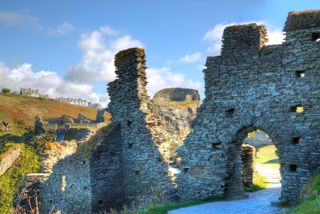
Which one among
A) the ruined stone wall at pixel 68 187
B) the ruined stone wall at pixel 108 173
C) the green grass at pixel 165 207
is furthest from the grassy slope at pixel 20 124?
the green grass at pixel 165 207

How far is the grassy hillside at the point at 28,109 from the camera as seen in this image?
6700 centimetres

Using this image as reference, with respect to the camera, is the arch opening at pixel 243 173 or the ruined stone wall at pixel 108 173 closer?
the arch opening at pixel 243 173

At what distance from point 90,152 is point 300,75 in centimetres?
935

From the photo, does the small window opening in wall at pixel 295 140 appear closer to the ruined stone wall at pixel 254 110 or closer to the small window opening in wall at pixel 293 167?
the ruined stone wall at pixel 254 110

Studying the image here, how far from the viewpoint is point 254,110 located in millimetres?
14391

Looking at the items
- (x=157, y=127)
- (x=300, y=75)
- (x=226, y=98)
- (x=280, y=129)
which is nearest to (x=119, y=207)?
(x=157, y=127)

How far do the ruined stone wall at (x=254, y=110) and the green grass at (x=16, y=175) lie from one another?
38.2 ft

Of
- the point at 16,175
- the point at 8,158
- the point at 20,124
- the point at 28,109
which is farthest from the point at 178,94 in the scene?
the point at 28,109

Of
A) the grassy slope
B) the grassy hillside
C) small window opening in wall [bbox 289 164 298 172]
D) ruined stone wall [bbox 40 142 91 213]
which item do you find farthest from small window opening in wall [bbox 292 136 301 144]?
the grassy hillside

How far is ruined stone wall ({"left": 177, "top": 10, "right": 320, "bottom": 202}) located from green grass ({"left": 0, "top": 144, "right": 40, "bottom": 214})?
1165 centimetres

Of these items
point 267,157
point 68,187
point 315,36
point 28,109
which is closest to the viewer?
point 315,36

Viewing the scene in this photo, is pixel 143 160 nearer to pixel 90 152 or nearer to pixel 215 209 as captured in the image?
pixel 90 152

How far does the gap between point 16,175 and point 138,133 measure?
11.3 meters

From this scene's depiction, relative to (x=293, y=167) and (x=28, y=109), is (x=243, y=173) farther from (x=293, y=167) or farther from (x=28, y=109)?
(x=28, y=109)
